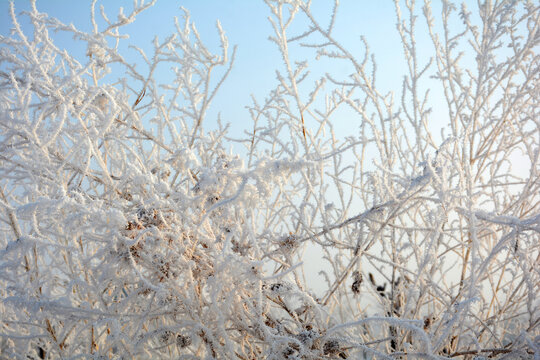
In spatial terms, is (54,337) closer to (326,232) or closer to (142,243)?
(142,243)

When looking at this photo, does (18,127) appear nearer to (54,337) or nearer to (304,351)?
(54,337)

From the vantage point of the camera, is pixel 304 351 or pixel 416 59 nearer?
pixel 304 351

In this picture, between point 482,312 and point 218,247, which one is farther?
point 482,312

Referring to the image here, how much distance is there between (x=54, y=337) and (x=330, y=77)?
1.98 m

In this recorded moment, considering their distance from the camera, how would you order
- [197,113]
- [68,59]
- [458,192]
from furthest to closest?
[197,113], [68,59], [458,192]

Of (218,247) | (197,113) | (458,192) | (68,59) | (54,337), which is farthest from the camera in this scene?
(197,113)

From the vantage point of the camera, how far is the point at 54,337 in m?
1.98

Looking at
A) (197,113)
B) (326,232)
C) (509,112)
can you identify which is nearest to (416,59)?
(509,112)

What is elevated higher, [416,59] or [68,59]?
[416,59]

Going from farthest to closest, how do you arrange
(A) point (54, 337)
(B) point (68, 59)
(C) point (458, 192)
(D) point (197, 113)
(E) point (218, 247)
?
1. (D) point (197, 113)
2. (A) point (54, 337)
3. (B) point (68, 59)
4. (E) point (218, 247)
5. (C) point (458, 192)

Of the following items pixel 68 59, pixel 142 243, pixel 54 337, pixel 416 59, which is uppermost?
pixel 416 59

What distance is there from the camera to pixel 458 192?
4.25 ft

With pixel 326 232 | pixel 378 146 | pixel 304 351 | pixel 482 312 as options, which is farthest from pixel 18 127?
pixel 482 312

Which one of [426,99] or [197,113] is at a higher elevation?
[426,99]
